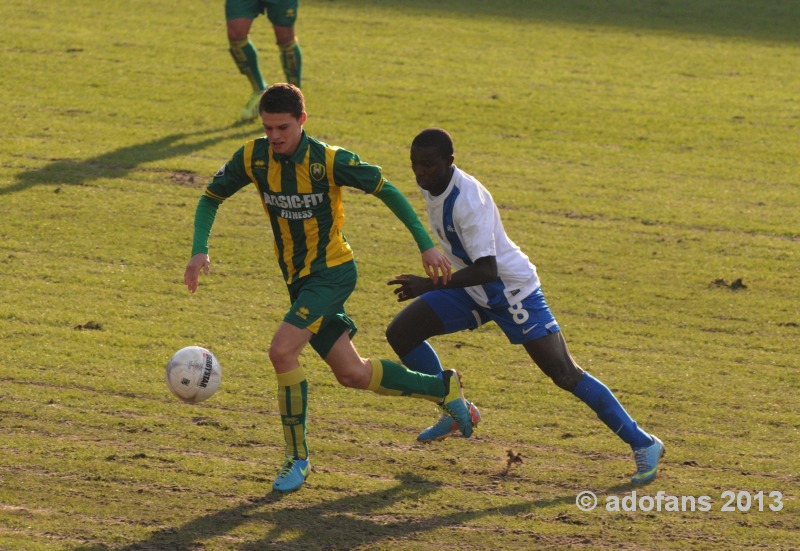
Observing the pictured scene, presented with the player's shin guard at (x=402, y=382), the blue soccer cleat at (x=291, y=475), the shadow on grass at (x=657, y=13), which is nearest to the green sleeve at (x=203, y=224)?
the player's shin guard at (x=402, y=382)

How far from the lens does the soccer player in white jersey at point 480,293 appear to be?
6.08 m

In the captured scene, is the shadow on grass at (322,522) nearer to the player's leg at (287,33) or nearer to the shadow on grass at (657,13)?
the player's leg at (287,33)

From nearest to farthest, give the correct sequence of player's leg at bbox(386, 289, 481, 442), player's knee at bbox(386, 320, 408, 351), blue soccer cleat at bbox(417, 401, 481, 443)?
player's leg at bbox(386, 289, 481, 442) → player's knee at bbox(386, 320, 408, 351) → blue soccer cleat at bbox(417, 401, 481, 443)

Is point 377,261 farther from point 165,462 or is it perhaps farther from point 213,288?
point 165,462

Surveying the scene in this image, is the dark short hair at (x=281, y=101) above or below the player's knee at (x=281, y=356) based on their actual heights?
above

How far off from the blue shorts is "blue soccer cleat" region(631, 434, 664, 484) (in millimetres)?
818

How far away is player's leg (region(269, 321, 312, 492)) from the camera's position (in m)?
6.04

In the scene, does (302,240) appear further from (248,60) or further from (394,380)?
(248,60)

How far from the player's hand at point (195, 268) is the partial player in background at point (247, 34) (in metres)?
7.30

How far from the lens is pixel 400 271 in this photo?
9.83 meters

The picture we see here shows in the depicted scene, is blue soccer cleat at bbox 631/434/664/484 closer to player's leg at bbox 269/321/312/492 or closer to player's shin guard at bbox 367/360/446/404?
player's shin guard at bbox 367/360/446/404

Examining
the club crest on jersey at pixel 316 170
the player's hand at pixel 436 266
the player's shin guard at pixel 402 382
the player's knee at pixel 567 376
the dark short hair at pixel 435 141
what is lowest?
the player's shin guard at pixel 402 382

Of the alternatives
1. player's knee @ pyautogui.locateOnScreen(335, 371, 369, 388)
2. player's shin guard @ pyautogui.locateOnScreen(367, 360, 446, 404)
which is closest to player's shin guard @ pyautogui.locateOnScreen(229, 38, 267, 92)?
player's shin guard @ pyautogui.locateOnScreen(367, 360, 446, 404)

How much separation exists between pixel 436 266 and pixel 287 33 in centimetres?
803
